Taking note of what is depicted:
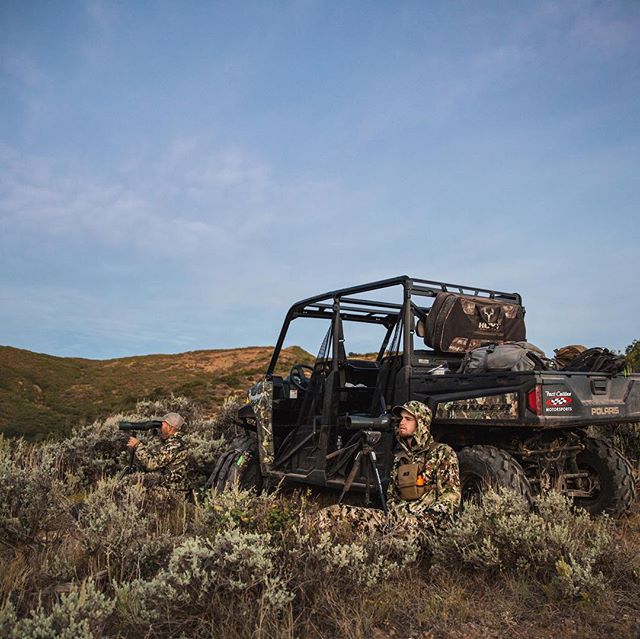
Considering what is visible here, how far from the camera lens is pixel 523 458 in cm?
528

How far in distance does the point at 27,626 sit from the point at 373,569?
1.90 metres

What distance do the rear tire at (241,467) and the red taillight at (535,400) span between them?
12.2ft

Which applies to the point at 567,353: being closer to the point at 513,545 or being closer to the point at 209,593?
the point at 513,545

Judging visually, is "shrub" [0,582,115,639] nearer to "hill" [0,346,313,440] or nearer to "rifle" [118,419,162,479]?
"rifle" [118,419,162,479]

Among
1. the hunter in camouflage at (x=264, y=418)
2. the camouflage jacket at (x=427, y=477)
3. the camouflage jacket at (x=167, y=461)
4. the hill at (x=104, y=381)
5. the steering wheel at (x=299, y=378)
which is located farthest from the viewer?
the hill at (x=104, y=381)

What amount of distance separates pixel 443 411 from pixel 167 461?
3.88m

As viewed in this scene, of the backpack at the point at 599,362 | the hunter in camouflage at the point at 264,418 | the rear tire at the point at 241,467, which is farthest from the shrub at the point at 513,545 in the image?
the rear tire at the point at 241,467

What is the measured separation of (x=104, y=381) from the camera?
27984 millimetres

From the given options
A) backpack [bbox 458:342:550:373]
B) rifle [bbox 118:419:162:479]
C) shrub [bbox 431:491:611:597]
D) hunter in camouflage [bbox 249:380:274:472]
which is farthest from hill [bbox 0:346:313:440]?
shrub [bbox 431:491:611:597]

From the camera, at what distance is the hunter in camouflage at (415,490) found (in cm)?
420

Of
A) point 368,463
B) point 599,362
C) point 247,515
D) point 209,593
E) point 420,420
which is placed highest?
point 599,362

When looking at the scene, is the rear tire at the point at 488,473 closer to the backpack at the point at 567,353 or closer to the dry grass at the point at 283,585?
the dry grass at the point at 283,585

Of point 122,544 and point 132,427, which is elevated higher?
point 132,427

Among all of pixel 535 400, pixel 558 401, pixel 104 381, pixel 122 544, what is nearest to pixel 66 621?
pixel 122 544
